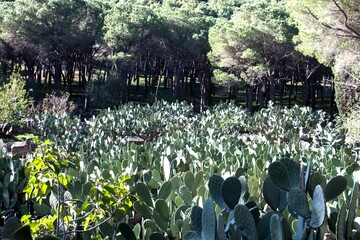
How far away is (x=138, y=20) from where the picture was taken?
84.2ft

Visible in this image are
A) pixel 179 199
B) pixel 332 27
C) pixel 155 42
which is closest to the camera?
pixel 179 199

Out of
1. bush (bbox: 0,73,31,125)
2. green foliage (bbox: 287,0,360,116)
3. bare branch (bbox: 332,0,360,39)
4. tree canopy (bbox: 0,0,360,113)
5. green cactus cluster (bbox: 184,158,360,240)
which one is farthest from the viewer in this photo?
tree canopy (bbox: 0,0,360,113)

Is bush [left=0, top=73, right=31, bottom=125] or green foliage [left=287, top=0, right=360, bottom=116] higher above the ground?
green foliage [left=287, top=0, right=360, bottom=116]

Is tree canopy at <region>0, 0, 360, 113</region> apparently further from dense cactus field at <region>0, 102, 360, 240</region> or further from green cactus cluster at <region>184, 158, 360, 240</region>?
green cactus cluster at <region>184, 158, 360, 240</region>

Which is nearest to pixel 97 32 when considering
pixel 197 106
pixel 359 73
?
pixel 197 106

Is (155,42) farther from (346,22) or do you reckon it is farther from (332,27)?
(346,22)

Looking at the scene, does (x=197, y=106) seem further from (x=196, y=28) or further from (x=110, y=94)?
(x=110, y=94)

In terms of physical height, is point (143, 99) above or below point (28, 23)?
below

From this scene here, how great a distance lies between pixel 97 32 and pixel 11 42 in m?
5.34

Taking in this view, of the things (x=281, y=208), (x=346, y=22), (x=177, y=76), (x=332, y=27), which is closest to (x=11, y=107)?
(x=332, y=27)

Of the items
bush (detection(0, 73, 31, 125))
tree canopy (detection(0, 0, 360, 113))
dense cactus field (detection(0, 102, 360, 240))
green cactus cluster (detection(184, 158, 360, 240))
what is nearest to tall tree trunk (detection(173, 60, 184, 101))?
tree canopy (detection(0, 0, 360, 113))

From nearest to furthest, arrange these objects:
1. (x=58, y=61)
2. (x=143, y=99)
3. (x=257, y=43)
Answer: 1. (x=257, y=43)
2. (x=58, y=61)
3. (x=143, y=99)

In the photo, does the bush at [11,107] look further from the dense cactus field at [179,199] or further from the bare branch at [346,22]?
the bare branch at [346,22]

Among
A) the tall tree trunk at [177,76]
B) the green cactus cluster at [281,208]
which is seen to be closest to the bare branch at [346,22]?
the green cactus cluster at [281,208]
